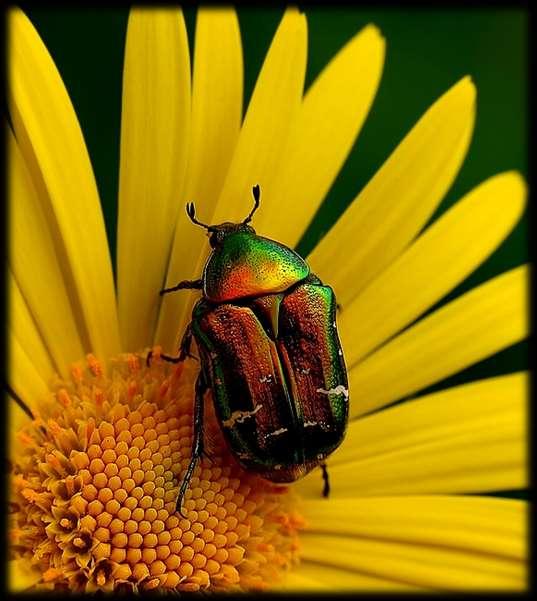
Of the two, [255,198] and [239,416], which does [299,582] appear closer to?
[239,416]

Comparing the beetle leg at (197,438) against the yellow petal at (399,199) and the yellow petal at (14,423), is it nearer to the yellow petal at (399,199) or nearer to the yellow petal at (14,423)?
the yellow petal at (14,423)

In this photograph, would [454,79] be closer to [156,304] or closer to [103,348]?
[156,304]

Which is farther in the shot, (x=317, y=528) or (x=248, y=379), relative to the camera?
(x=317, y=528)

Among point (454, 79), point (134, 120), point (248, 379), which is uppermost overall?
point (454, 79)

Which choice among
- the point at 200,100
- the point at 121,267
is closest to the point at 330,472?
the point at 121,267

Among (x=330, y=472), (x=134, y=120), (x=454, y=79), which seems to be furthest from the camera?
(x=454, y=79)

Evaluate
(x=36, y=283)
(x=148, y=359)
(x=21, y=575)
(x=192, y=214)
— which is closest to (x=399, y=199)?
(x=192, y=214)

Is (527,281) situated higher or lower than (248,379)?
higher

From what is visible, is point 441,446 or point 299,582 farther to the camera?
point 441,446
